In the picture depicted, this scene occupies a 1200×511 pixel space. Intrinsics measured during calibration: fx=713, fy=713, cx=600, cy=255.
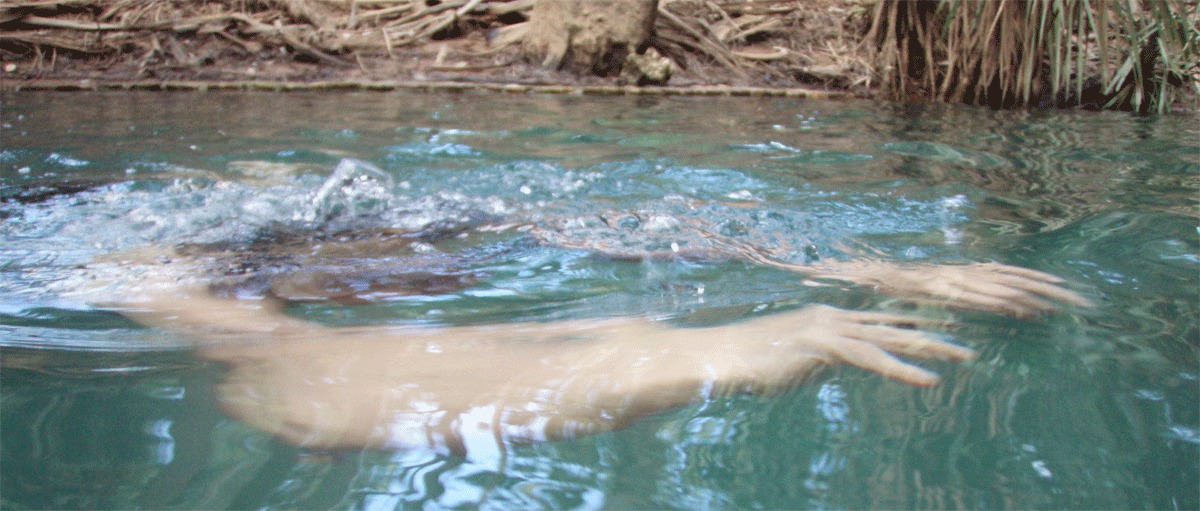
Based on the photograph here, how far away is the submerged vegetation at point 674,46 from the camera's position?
497 centimetres

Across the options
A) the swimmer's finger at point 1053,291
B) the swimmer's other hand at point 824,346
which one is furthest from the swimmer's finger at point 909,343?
the swimmer's finger at point 1053,291

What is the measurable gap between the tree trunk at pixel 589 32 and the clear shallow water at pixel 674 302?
298 centimetres

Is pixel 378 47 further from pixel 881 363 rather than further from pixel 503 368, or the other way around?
pixel 881 363

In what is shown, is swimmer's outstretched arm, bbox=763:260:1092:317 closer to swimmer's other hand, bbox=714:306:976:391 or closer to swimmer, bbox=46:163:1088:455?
swimmer, bbox=46:163:1088:455

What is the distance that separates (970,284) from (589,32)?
5.56m

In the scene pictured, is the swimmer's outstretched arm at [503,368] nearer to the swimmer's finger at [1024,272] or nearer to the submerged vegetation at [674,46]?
the swimmer's finger at [1024,272]

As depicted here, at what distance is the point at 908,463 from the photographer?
812 mm

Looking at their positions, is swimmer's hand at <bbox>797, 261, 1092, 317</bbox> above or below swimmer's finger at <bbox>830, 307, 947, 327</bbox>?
above

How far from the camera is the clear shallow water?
31.1 inches

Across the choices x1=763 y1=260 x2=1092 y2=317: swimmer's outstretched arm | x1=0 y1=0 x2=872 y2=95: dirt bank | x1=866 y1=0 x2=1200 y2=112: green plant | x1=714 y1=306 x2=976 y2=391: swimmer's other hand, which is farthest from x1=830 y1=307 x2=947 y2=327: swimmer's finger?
x1=0 y1=0 x2=872 y2=95: dirt bank

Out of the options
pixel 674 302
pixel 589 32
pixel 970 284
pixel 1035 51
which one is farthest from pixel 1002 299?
pixel 589 32

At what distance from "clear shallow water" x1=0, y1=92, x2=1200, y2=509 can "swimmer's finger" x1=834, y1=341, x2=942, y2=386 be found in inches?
1.0

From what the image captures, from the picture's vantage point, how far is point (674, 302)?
4.72 ft

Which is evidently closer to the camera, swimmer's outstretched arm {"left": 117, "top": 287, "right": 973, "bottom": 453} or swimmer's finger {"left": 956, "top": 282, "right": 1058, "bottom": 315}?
swimmer's outstretched arm {"left": 117, "top": 287, "right": 973, "bottom": 453}
